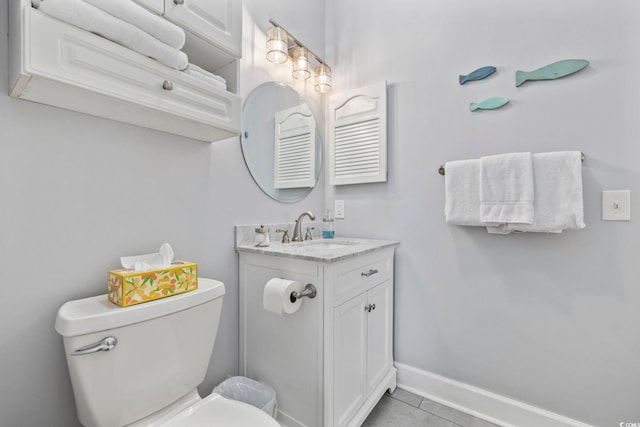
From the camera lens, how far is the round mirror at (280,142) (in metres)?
1.51

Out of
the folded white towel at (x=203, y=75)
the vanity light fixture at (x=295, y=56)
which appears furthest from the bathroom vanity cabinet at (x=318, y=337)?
the vanity light fixture at (x=295, y=56)

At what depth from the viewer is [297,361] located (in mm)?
1183

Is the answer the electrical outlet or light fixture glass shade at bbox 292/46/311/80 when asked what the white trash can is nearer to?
the electrical outlet

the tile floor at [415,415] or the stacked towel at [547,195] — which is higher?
A: the stacked towel at [547,195]

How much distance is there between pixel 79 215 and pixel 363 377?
4.43 ft

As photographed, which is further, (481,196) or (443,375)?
(443,375)

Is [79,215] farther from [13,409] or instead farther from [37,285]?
[13,409]

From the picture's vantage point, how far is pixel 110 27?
77 centimetres

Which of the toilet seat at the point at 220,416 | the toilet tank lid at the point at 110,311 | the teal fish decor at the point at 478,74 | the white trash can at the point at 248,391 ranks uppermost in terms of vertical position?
the teal fish decor at the point at 478,74

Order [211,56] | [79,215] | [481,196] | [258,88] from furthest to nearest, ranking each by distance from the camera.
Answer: [258,88], [481,196], [211,56], [79,215]

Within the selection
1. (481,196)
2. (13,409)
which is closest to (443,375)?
(481,196)

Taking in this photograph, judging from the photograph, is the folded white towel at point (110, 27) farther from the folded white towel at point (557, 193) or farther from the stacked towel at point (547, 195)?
the folded white towel at point (557, 193)

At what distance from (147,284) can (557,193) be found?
1.63 meters

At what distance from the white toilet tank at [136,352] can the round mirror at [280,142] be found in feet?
2.51
